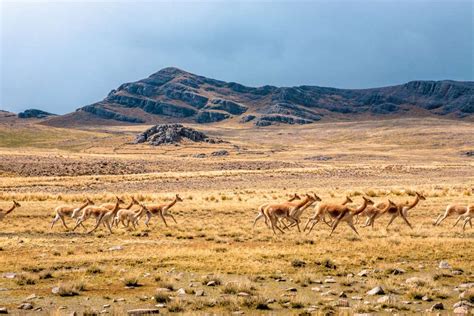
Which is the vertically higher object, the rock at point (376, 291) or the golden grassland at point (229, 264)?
the rock at point (376, 291)

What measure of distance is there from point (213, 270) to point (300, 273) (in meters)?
2.36

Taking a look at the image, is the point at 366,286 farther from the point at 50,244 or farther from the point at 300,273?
the point at 50,244

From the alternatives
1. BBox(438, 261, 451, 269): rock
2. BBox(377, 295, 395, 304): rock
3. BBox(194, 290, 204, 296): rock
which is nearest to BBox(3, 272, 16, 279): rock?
BBox(194, 290, 204, 296): rock

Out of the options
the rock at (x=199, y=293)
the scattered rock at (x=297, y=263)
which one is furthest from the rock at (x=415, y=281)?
the rock at (x=199, y=293)

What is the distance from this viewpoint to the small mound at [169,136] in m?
158

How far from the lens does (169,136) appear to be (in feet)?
521

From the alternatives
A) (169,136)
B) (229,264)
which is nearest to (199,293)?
(229,264)

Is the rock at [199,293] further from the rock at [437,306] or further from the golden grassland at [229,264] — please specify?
the rock at [437,306]

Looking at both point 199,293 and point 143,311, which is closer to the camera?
point 143,311

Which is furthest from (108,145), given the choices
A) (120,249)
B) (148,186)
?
(120,249)

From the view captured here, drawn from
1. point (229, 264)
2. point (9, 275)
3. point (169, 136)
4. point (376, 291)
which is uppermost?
point (169, 136)

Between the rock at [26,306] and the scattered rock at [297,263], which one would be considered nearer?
the rock at [26,306]

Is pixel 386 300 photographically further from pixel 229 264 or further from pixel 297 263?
pixel 229 264

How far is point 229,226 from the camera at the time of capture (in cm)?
2309
